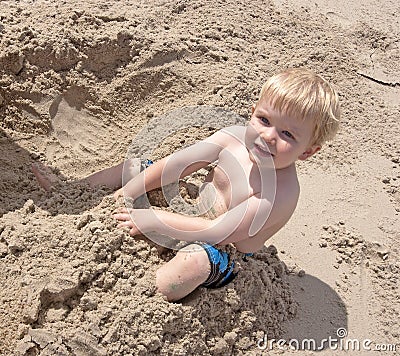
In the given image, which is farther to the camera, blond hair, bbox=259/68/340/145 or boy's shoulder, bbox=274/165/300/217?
boy's shoulder, bbox=274/165/300/217

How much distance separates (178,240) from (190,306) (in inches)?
9.9

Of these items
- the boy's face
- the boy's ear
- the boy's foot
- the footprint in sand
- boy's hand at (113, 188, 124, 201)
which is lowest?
the footprint in sand

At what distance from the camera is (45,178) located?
2.45m

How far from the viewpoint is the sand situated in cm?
195

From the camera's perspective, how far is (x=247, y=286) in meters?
2.19

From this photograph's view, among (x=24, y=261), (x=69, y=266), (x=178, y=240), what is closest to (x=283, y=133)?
(x=178, y=240)

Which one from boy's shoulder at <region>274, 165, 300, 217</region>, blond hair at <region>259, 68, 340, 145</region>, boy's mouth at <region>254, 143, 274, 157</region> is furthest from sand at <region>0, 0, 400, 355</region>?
blond hair at <region>259, 68, 340, 145</region>

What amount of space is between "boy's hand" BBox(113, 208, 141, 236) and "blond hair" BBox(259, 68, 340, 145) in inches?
26.5

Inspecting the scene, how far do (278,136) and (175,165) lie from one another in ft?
1.61

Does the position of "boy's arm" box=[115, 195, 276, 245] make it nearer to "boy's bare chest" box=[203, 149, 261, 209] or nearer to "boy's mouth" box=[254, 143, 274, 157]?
"boy's bare chest" box=[203, 149, 261, 209]

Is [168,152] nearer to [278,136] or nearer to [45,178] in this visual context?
[45,178]

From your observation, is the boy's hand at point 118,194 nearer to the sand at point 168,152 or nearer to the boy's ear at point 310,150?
the sand at point 168,152

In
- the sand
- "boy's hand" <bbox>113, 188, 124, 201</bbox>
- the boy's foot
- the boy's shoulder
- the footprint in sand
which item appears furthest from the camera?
the footprint in sand

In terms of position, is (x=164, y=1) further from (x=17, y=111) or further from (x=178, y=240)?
(x=178, y=240)
